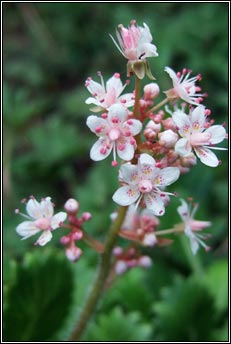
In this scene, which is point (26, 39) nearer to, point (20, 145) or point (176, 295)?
point (20, 145)

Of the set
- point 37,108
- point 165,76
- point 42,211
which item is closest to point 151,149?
point 42,211

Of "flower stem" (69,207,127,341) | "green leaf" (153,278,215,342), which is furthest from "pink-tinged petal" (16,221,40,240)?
"green leaf" (153,278,215,342)

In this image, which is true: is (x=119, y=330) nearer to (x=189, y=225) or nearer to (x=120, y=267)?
(x=120, y=267)

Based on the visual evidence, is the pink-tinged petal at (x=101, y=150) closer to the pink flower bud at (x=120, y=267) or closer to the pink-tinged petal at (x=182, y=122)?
the pink-tinged petal at (x=182, y=122)

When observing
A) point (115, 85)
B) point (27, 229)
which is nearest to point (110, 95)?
point (115, 85)

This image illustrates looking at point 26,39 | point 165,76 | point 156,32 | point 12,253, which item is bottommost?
point 12,253

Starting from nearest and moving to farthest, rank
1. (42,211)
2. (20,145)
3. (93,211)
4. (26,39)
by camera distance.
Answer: (42,211) < (93,211) < (20,145) < (26,39)

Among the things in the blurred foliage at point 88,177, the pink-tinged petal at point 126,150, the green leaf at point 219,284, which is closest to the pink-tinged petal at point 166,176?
the pink-tinged petal at point 126,150
